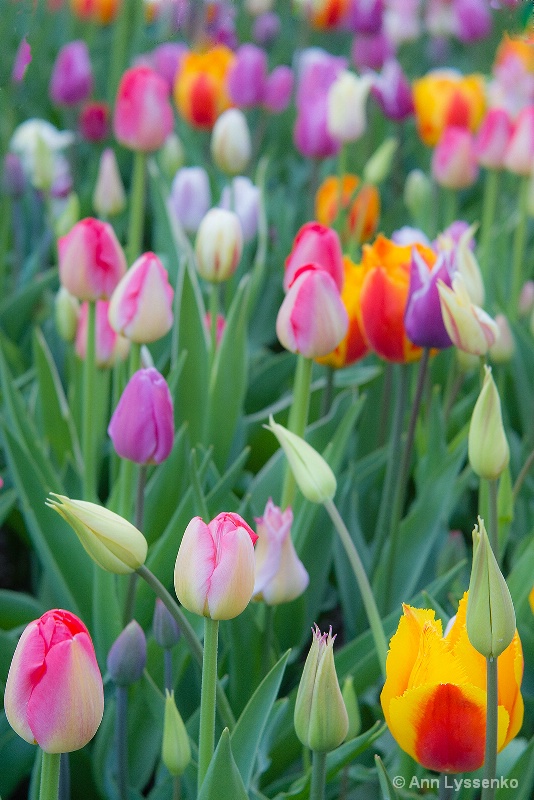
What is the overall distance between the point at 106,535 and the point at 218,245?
552 mm

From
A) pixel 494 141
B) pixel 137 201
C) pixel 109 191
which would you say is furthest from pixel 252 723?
pixel 494 141

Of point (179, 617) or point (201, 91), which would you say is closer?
point (179, 617)

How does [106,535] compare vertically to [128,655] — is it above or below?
above

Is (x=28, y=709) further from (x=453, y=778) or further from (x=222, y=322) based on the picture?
(x=222, y=322)

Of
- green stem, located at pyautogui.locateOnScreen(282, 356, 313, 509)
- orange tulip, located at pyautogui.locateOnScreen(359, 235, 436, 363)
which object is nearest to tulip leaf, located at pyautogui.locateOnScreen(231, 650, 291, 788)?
green stem, located at pyautogui.locateOnScreen(282, 356, 313, 509)

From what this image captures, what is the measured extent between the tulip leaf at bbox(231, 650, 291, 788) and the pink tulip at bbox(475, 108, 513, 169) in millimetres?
1117

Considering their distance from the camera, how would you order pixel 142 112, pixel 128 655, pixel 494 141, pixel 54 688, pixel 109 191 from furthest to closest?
1. pixel 494 141
2. pixel 109 191
3. pixel 142 112
4. pixel 128 655
5. pixel 54 688

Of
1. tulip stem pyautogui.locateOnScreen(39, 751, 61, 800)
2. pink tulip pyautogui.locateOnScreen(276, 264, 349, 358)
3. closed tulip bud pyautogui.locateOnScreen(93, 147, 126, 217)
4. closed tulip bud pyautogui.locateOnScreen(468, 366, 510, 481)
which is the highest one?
pink tulip pyautogui.locateOnScreen(276, 264, 349, 358)

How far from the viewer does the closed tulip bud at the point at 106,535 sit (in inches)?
22.3

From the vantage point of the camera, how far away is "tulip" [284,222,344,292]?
88 centimetres

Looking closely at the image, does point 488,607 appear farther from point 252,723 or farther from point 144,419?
point 144,419

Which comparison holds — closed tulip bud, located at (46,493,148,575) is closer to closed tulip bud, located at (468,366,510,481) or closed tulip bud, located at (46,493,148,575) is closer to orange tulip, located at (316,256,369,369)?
closed tulip bud, located at (468,366,510,481)

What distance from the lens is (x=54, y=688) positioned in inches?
18.8

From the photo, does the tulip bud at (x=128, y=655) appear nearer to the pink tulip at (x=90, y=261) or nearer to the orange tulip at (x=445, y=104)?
the pink tulip at (x=90, y=261)
